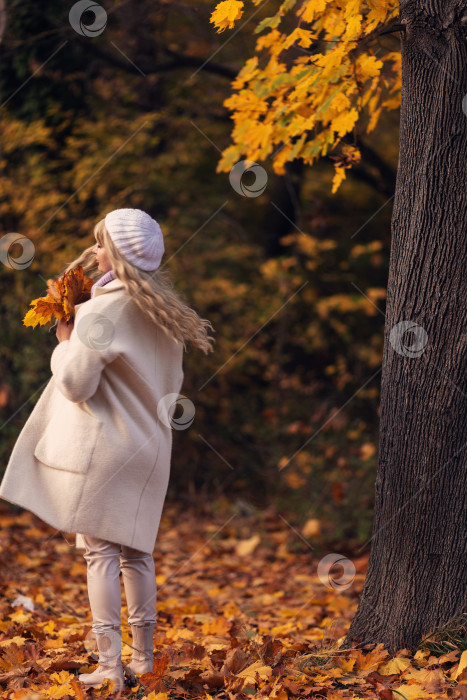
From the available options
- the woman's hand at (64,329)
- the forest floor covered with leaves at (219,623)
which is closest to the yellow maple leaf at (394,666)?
the forest floor covered with leaves at (219,623)

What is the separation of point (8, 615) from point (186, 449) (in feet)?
12.0

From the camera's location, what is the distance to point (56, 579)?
17.5ft

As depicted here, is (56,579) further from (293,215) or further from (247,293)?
(293,215)

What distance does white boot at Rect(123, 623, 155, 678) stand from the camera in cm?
289

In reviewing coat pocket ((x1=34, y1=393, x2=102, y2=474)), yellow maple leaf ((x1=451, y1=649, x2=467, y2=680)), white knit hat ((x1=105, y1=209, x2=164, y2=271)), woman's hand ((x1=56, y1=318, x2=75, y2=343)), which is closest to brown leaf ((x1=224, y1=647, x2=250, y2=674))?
yellow maple leaf ((x1=451, y1=649, x2=467, y2=680))

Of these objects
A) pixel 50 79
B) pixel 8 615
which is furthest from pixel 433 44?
pixel 50 79

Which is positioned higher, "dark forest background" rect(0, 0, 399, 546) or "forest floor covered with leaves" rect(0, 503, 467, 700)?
"dark forest background" rect(0, 0, 399, 546)

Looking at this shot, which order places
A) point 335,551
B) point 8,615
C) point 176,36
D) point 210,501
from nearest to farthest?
point 8,615, point 335,551, point 210,501, point 176,36

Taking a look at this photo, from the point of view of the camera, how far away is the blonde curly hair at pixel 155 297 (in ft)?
9.18

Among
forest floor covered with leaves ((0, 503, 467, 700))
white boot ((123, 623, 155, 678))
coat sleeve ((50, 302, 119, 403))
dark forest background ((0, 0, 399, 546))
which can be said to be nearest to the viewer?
coat sleeve ((50, 302, 119, 403))

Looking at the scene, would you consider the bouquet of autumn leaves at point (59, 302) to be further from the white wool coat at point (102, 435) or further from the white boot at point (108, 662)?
the white boot at point (108, 662)

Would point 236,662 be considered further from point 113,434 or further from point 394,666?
point 113,434

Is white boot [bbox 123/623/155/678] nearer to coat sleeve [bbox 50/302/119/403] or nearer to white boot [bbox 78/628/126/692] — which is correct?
white boot [bbox 78/628/126/692]

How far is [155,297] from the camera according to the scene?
9.20 feet
